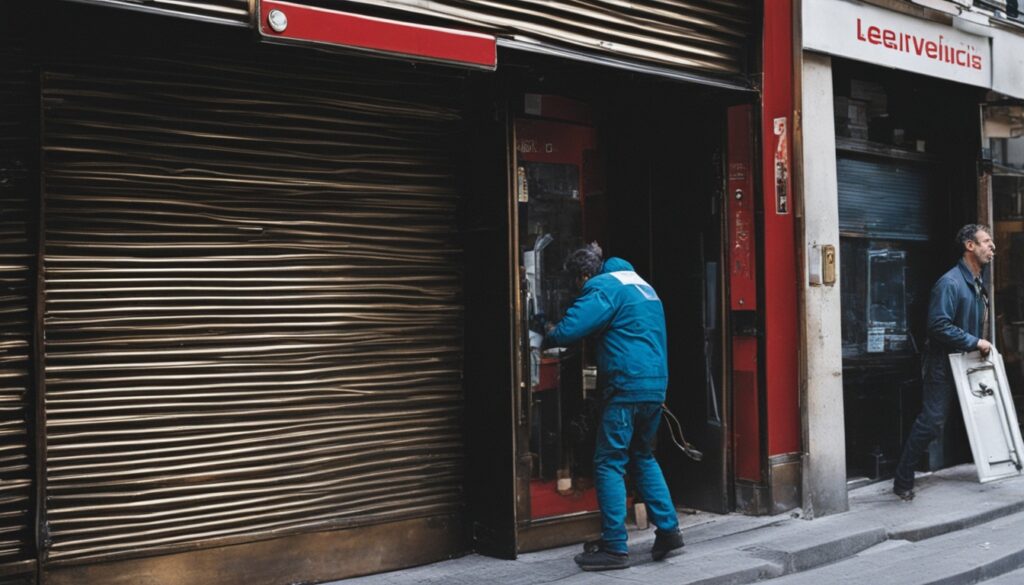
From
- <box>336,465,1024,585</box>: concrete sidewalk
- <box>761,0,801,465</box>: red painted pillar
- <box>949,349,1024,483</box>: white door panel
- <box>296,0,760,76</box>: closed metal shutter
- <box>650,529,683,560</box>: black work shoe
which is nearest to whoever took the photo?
<box>296,0,760,76</box>: closed metal shutter

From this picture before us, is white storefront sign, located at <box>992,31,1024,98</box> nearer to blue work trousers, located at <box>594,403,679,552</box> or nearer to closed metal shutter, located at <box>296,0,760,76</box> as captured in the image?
closed metal shutter, located at <box>296,0,760,76</box>

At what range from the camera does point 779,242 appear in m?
7.91

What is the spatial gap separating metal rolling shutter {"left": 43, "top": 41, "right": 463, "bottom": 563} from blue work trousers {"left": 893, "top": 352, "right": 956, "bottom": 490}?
11.5 feet

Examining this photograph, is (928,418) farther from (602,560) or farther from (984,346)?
(602,560)

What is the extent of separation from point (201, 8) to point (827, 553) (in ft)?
15.3

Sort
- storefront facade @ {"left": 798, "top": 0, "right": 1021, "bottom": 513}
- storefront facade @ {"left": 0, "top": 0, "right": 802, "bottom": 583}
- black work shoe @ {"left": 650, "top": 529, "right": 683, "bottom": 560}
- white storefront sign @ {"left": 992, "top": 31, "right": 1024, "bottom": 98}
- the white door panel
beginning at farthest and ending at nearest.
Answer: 1. white storefront sign @ {"left": 992, "top": 31, "right": 1024, "bottom": 98}
2. the white door panel
3. storefront facade @ {"left": 798, "top": 0, "right": 1021, "bottom": 513}
4. black work shoe @ {"left": 650, "top": 529, "right": 683, "bottom": 560}
5. storefront facade @ {"left": 0, "top": 0, "right": 802, "bottom": 583}

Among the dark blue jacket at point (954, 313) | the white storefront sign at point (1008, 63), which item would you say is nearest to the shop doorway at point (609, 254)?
the dark blue jacket at point (954, 313)

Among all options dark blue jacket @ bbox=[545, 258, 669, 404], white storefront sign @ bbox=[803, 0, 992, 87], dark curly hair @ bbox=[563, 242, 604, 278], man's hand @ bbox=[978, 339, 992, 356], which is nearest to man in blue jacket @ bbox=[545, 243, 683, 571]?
dark blue jacket @ bbox=[545, 258, 669, 404]

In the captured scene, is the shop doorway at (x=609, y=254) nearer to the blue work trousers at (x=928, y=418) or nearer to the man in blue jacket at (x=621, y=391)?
the man in blue jacket at (x=621, y=391)

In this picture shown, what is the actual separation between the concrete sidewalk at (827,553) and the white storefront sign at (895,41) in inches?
124

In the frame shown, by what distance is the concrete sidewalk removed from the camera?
634 centimetres

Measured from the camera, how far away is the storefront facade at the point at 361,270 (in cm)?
535

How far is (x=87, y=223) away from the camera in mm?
5426

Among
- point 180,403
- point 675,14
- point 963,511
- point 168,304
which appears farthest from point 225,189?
point 963,511
